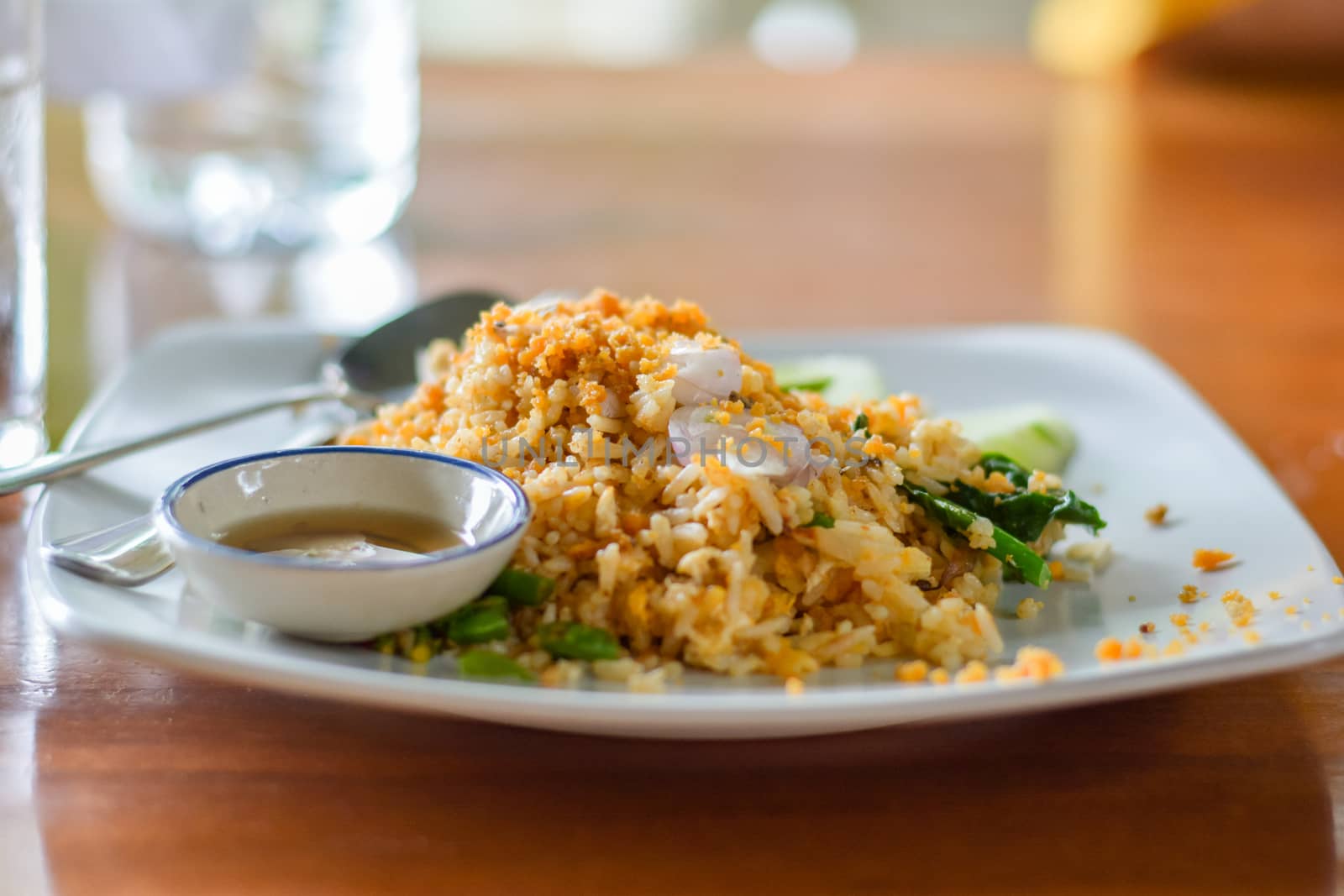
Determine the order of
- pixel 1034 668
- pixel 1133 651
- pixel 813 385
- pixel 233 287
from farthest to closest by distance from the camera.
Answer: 1. pixel 233 287
2. pixel 813 385
3. pixel 1133 651
4. pixel 1034 668

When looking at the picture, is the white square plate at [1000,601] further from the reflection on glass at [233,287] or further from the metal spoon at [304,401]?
the reflection on glass at [233,287]

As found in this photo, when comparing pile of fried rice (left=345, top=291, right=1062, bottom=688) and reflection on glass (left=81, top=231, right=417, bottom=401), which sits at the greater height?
pile of fried rice (left=345, top=291, right=1062, bottom=688)

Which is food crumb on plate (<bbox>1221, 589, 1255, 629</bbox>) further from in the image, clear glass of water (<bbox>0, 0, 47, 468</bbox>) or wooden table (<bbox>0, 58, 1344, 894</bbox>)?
clear glass of water (<bbox>0, 0, 47, 468</bbox>)

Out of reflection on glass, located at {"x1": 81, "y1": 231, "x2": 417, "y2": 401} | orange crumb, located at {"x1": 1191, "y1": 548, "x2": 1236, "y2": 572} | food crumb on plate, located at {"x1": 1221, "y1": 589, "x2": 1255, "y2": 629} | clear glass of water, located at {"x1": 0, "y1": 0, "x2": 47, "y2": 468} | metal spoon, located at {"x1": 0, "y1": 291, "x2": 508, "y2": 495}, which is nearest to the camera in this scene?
food crumb on plate, located at {"x1": 1221, "y1": 589, "x2": 1255, "y2": 629}

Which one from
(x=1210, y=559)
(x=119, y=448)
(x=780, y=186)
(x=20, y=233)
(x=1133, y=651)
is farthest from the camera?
(x=780, y=186)

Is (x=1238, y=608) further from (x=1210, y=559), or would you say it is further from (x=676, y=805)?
(x=676, y=805)

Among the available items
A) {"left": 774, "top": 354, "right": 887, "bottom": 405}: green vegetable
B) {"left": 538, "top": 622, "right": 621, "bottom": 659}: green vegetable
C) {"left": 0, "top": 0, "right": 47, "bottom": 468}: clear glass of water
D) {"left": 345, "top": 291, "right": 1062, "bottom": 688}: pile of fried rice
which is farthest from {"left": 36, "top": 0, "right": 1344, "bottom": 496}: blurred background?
{"left": 538, "top": 622, "right": 621, "bottom": 659}: green vegetable

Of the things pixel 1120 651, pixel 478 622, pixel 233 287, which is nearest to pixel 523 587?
pixel 478 622

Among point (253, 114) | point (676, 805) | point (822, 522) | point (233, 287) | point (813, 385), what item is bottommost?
point (233, 287)
